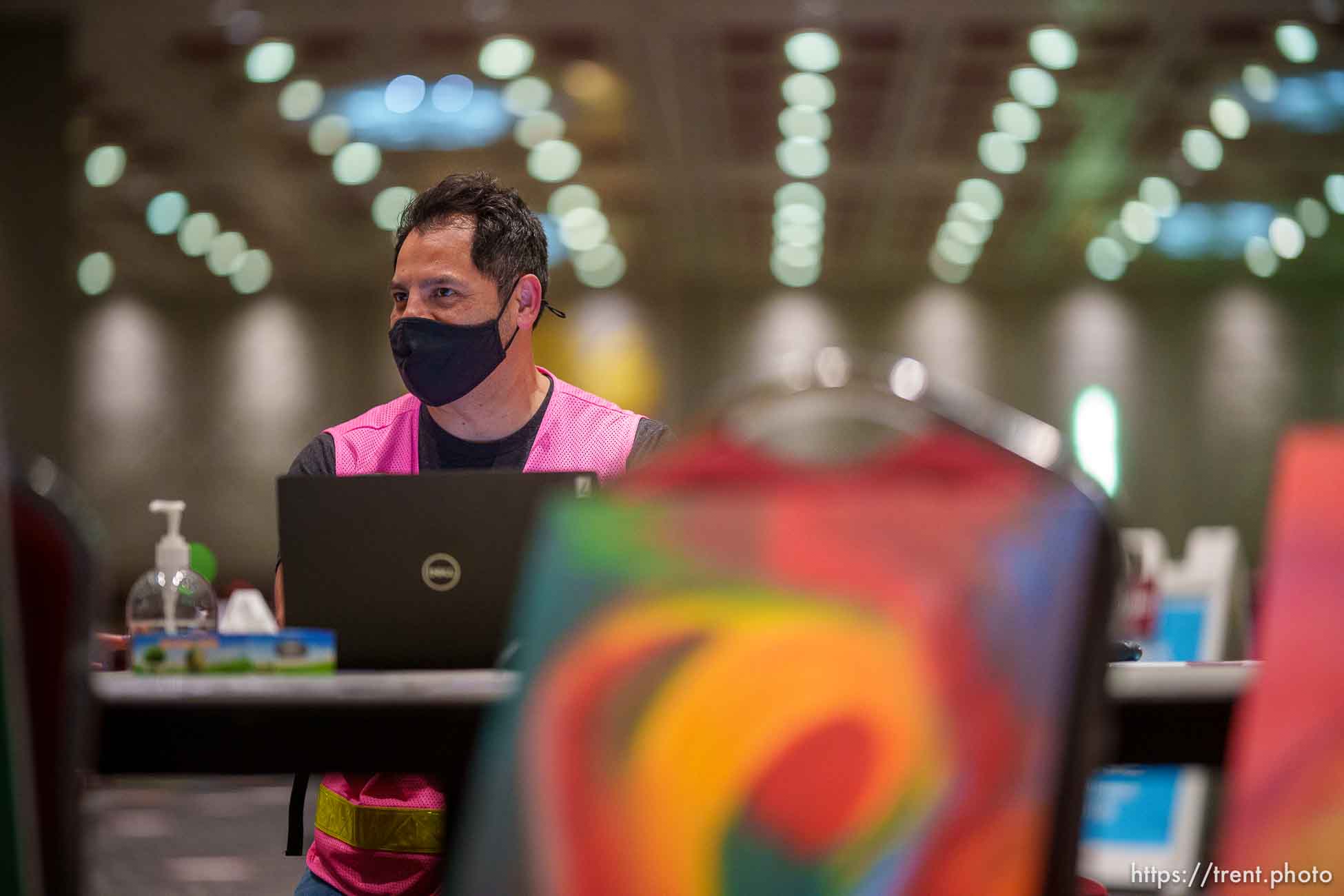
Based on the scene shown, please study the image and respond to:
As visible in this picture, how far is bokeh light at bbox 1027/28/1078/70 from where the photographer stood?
26.5 ft

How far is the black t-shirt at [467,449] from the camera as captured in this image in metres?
2.16

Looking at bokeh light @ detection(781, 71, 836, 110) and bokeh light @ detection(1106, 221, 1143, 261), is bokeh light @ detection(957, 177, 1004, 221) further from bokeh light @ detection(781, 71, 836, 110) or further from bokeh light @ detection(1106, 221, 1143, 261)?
bokeh light @ detection(781, 71, 836, 110)

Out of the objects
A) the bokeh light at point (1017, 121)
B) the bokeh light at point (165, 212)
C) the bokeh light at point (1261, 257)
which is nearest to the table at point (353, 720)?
the bokeh light at point (1017, 121)

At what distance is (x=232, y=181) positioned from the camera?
33.4 ft

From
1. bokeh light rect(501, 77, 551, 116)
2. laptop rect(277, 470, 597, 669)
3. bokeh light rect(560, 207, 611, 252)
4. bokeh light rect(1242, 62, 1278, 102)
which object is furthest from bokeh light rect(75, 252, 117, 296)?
laptop rect(277, 470, 597, 669)

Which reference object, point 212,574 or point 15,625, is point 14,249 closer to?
point 212,574

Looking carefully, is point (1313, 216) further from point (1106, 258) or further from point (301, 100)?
point (301, 100)

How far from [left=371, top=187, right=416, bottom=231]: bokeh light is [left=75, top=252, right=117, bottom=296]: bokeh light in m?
2.22

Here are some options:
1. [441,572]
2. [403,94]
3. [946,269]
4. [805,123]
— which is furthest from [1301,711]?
[946,269]

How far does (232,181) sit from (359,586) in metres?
9.36

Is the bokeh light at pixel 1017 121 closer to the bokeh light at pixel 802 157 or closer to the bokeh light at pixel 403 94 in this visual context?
the bokeh light at pixel 802 157

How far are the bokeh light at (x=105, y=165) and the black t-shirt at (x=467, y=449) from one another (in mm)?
8185

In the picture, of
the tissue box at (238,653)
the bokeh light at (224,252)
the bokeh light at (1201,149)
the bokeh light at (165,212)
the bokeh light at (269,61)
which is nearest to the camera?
the tissue box at (238,653)

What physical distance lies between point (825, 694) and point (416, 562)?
0.89m
